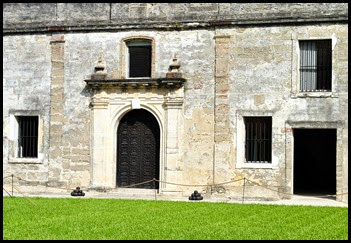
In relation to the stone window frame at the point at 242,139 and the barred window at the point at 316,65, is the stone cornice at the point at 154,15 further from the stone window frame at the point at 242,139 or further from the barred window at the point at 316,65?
the stone window frame at the point at 242,139

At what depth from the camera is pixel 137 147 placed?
73.4ft

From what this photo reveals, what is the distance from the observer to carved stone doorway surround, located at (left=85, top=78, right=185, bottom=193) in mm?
21547

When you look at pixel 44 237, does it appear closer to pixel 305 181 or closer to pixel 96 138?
pixel 96 138

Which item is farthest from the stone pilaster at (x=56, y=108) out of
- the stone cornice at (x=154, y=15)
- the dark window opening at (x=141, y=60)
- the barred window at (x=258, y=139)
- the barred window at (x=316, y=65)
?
the barred window at (x=316, y=65)

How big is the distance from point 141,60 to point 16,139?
490 cm

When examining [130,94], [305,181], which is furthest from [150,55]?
[305,181]

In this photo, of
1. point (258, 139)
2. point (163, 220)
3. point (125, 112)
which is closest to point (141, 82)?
point (125, 112)

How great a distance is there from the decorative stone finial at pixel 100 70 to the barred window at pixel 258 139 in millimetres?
4680

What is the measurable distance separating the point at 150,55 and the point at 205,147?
343cm

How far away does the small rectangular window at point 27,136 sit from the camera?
76.1 ft

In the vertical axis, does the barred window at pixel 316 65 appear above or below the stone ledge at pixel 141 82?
above

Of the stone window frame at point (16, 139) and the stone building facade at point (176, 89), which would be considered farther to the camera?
the stone window frame at point (16, 139)

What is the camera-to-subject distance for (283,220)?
15062 millimetres

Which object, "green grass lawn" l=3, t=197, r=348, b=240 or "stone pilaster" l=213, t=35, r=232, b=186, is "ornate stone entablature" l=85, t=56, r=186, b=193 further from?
"green grass lawn" l=3, t=197, r=348, b=240
